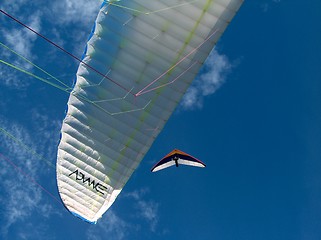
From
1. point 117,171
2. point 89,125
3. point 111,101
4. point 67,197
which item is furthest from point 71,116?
point 67,197

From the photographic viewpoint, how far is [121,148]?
794 inches

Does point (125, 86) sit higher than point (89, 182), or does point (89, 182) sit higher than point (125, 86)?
point (125, 86)

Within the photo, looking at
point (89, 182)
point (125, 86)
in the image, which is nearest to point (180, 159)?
point (89, 182)

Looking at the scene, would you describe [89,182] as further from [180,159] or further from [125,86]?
[125,86]

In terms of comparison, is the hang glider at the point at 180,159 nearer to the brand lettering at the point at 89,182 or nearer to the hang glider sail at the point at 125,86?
the hang glider sail at the point at 125,86

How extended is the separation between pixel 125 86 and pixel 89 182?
20.5 feet

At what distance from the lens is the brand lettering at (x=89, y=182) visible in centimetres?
2142

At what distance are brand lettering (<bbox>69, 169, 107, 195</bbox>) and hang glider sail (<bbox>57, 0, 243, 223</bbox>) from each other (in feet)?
0.16

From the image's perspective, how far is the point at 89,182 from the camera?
2164 centimetres

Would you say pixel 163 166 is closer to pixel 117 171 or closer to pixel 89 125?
pixel 117 171

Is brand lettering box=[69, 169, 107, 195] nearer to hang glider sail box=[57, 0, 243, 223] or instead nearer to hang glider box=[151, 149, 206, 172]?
hang glider sail box=[57, 0, 243, 223]

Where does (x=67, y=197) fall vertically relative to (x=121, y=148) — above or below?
below

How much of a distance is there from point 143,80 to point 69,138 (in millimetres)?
5122

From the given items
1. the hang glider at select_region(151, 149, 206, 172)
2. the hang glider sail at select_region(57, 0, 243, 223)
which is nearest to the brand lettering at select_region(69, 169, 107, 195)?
the hang glider sail at select_region(57, 0, 243, 223)
